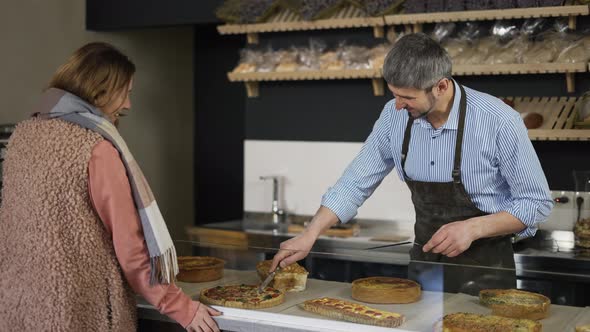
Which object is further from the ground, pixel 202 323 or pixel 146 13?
pixel 146 13

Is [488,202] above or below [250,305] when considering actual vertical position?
above

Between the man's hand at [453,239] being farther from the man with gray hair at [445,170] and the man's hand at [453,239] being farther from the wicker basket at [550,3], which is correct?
the wicker basket at [550,3]

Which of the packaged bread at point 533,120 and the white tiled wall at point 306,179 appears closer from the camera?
the packaged bread at point 533,120

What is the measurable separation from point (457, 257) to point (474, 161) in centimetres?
39

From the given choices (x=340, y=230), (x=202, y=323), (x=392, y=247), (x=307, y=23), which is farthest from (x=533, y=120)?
(x=202, y=323)

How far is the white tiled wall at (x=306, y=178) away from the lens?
16.6ft

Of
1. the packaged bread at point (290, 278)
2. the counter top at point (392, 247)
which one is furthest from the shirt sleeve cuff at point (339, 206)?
the packaged bread at point (290, 278)

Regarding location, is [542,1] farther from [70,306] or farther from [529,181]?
[70,306]

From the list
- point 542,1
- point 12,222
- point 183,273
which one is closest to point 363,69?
point 542,1

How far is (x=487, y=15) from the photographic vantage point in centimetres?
446

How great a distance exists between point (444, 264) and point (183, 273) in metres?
0.84

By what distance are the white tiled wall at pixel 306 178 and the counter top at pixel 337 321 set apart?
101 inches

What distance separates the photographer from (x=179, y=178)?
7.32m

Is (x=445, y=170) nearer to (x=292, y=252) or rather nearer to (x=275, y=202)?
(x=292, y=252)
